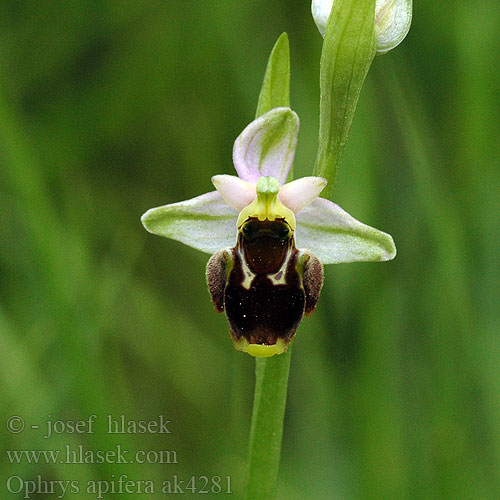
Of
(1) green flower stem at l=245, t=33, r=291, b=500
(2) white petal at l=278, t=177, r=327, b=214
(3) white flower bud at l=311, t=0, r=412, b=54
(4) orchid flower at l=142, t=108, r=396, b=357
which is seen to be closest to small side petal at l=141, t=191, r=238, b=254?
(4) orchid flower at l=142, t=108, r=396, b=357

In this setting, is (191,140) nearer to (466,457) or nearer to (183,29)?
(183,29)

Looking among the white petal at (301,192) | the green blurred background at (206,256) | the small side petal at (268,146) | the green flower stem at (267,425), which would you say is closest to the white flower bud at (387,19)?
the small side petal at (268,146)

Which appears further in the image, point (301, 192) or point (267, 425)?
point (267, 425)

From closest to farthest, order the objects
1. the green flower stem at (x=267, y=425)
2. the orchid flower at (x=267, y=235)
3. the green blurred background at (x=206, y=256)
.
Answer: the orchid flower at (x=267, y=235)
the green flower stem at (x=267, y=425)
the green blurred background at (x=206, y=256)

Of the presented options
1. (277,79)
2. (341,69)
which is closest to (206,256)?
(277,79)

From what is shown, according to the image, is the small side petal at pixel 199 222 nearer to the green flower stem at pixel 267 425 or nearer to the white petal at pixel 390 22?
the green flower stem at pixel 267 425

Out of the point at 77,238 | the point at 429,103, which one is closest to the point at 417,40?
the point at 429,103

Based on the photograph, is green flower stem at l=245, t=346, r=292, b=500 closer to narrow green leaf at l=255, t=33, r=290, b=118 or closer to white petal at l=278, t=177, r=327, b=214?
white petal at l=278, t=177, r=327, b=214

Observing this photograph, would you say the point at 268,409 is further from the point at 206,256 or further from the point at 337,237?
the point at 206,256
